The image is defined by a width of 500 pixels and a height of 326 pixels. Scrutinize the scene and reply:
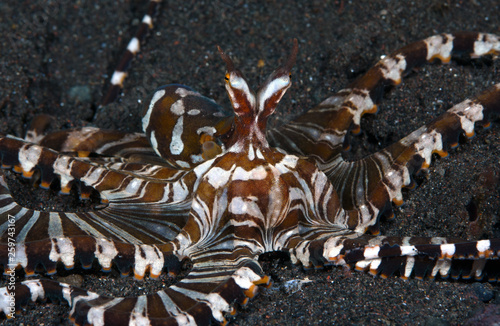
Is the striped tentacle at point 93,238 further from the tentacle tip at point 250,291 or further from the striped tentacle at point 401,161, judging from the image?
the striped tentacle at point 401,161

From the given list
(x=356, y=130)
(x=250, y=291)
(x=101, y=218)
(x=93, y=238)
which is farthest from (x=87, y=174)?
(x=356, y=130)

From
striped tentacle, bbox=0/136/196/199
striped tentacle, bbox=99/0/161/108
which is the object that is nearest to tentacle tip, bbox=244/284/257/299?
striped tentacle, bbox=0/136/196/199

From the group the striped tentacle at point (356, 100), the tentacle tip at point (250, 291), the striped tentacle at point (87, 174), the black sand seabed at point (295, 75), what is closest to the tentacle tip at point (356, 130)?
the striped tentacle at point (356, 100)

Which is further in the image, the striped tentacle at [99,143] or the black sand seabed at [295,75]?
the striped tentacle at [99,143]

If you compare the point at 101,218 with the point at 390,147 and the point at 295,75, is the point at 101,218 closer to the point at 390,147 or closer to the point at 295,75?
the point at 390,147

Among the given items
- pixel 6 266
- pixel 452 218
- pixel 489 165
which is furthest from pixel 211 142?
pixel 489 165

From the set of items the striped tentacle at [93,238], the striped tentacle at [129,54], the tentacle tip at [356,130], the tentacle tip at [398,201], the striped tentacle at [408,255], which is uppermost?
the striped tentacle at [129,54]

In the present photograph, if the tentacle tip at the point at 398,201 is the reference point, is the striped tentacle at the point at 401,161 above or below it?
above
